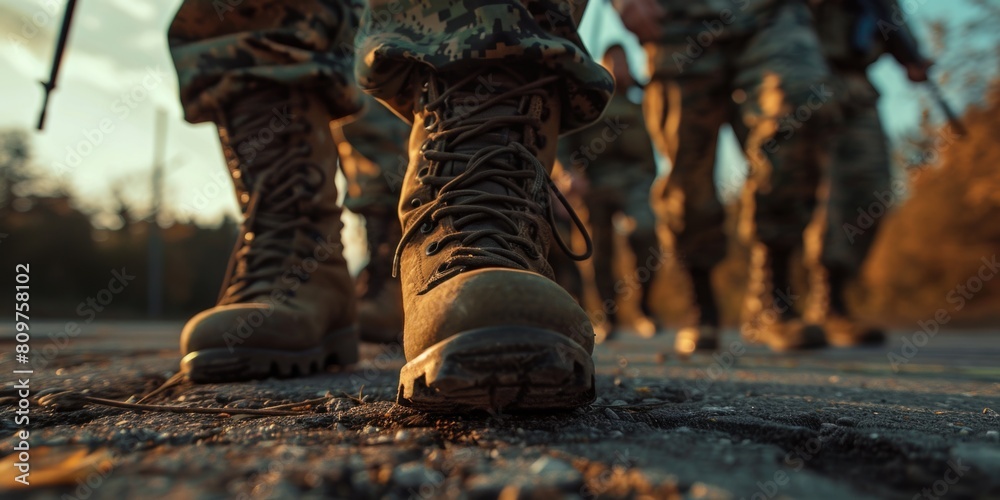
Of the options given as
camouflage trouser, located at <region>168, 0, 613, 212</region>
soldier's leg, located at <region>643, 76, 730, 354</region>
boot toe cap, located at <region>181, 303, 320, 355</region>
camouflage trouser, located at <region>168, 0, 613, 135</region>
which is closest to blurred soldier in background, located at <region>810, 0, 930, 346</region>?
soldier's leg, located at <region>643, 76, 730, 354</region>

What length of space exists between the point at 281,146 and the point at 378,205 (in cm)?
A: 104

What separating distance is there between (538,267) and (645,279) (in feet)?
20.0

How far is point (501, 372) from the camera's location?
0.81 metres

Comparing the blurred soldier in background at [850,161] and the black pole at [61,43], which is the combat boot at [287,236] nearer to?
the black pole at [61,43]


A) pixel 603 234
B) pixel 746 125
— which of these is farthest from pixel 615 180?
pixel 746 125

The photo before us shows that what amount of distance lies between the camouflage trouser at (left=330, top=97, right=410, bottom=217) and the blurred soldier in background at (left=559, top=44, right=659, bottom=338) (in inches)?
152

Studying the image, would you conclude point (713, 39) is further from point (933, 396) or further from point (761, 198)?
point (933, 396)

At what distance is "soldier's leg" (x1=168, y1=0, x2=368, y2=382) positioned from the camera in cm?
159

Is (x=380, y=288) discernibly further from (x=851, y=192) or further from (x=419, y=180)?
(x=851, y=192)

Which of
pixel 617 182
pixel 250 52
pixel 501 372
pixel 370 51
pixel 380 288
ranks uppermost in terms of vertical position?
pixel 617 182

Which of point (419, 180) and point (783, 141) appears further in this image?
point (783, 141)

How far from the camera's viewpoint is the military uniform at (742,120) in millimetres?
3186

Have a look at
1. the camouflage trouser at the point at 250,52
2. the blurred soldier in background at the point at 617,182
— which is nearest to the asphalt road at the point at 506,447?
the camouflage trouser at the point at 250,52

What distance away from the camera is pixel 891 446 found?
778 mm
